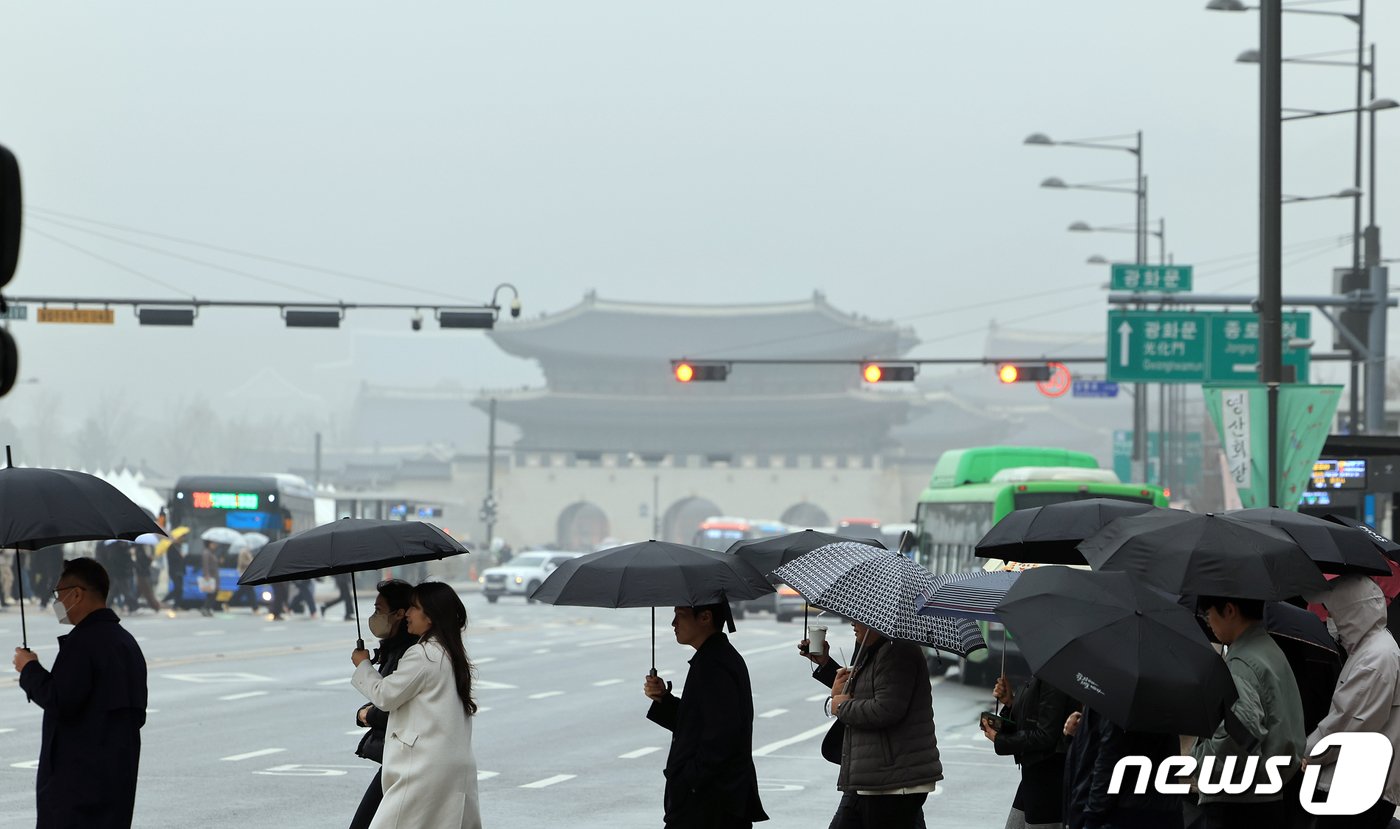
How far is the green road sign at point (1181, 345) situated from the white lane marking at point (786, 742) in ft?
33.7

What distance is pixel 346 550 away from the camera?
28.2ft

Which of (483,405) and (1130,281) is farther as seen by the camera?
(483,405)

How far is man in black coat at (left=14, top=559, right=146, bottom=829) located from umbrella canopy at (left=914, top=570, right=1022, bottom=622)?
10.4 feet

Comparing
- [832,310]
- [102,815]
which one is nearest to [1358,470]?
[102,815]

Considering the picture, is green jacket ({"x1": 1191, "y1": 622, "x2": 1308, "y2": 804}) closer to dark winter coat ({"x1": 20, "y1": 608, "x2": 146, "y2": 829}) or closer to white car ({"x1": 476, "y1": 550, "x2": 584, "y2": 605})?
dark winter coat ({"x1": 20, "y1": 608, "x2": 146, "y2": 829})

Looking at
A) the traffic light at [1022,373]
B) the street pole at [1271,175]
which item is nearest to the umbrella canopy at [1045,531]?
the street pole at [1271,175]

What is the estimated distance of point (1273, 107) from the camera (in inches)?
651

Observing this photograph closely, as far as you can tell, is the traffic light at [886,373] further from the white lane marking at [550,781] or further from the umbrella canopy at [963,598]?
the umbrella canopy at [963,598]

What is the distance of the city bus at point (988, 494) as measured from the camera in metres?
23.2

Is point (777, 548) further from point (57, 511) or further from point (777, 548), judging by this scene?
point (57, 511)

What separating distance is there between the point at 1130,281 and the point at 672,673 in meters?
9.26

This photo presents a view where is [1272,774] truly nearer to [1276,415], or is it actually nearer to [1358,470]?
[1276,415]

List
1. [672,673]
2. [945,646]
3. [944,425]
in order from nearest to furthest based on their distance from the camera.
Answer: [945,646] → [672,673] → [944,425]

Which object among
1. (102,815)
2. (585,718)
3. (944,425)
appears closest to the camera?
(102,815)
